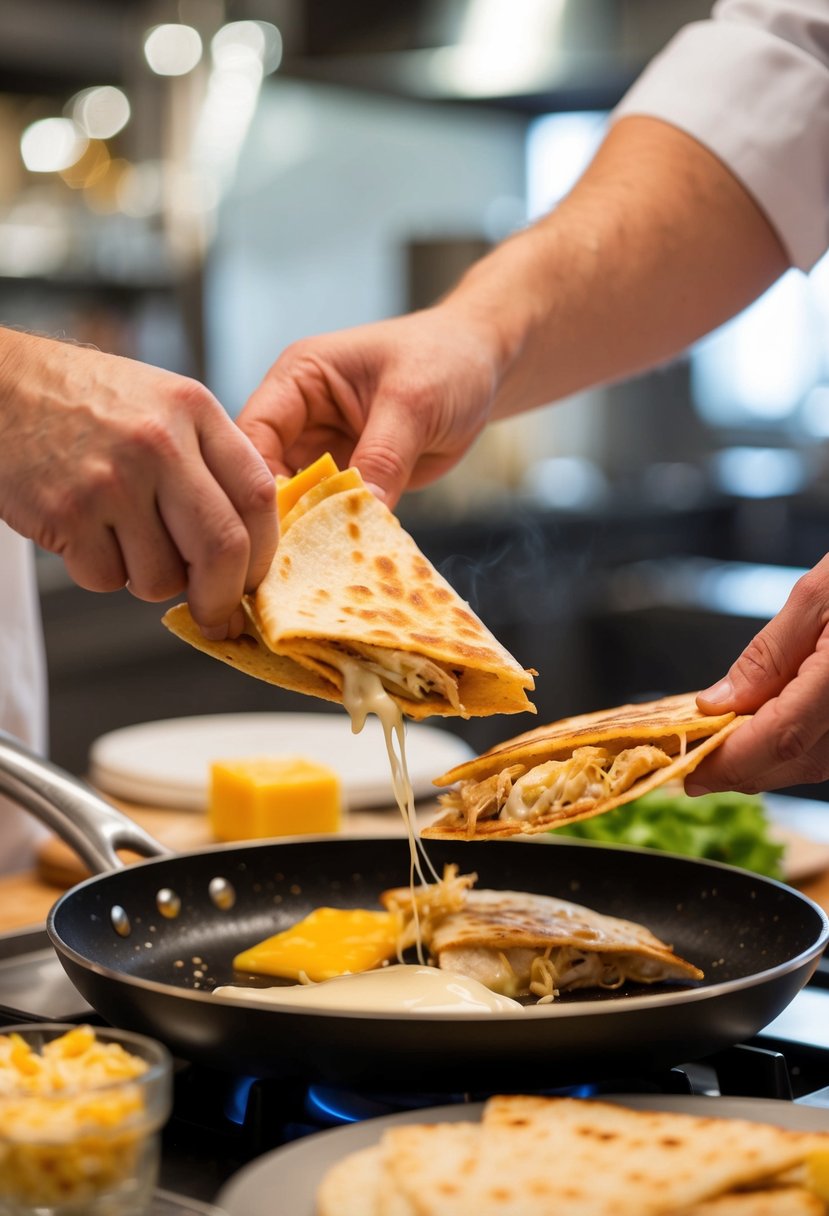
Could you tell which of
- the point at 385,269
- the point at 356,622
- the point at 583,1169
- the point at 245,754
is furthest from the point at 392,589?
the point at 385,269

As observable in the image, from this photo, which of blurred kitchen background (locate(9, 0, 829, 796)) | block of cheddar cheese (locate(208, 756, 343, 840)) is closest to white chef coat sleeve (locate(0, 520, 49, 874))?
block of cheddar cheese (locate(208, 756, 343, 840))

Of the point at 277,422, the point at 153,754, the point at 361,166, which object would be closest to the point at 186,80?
the point at 361,166

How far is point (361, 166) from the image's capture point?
772cm

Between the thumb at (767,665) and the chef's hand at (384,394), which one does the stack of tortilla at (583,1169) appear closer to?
the thumb at (767,665)

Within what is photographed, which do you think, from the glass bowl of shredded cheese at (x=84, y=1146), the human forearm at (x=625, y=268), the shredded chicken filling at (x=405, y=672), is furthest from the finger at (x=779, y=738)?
the human forearm at (x=625, y=268)

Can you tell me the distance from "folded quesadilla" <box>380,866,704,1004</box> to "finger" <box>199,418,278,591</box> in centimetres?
45

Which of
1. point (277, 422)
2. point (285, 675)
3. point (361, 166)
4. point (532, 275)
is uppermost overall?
point (361, 166)

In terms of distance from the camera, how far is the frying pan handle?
1.68 metres

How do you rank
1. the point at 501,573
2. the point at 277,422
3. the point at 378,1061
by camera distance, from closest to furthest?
the point at 378,1061 → the point at 277,422 → the point at 501,573

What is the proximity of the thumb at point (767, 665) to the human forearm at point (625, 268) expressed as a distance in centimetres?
80

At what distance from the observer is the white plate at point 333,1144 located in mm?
951

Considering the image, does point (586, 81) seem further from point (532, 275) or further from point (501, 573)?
point (532, 275)

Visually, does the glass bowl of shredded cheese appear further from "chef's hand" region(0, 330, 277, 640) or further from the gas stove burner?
"chef's hand" region(0, 330, 277, 640)

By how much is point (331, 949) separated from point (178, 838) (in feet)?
2.80
